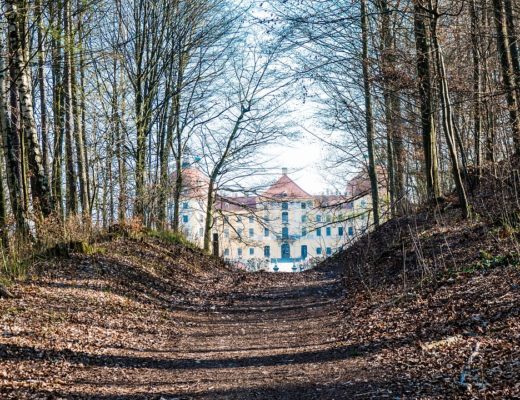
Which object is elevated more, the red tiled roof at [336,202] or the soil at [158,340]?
the red tiled roof at [336,202]

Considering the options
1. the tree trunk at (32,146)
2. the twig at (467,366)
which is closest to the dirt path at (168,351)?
the twig at (467,366)

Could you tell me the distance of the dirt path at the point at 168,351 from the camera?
17.5 ft

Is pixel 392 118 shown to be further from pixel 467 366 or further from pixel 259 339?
pixel 467 366

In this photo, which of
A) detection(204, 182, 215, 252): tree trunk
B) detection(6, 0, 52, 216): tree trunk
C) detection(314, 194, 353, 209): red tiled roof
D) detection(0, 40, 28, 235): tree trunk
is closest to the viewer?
detection(0, 40, 28, 235): tree trunk

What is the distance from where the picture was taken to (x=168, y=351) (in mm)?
7320

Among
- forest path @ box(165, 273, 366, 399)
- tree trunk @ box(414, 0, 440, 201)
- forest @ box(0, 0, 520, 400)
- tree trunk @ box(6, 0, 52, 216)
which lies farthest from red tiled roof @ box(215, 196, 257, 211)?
tree trunk @ box(6, 0, 52, 216)

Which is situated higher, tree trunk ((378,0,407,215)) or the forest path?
tree trunk ((378,0,407,215))

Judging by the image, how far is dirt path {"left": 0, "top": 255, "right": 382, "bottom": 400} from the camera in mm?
5320

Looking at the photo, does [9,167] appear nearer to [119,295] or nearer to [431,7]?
[119,295]

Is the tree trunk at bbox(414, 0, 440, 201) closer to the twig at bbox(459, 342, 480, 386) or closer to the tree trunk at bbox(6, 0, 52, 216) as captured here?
the twig at bbox(459, 342, 480, 386)

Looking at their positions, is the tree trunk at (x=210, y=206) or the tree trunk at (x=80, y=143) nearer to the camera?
the tree trunk at (x=80, y=143)

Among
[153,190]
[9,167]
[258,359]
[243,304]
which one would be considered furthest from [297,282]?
[258,359]

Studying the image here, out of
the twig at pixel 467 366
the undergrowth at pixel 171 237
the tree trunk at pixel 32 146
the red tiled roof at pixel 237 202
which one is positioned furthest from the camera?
the red tiled roof at pixel 237 202

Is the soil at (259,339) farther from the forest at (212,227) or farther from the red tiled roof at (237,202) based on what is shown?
the red tiled roof at (237,202)
